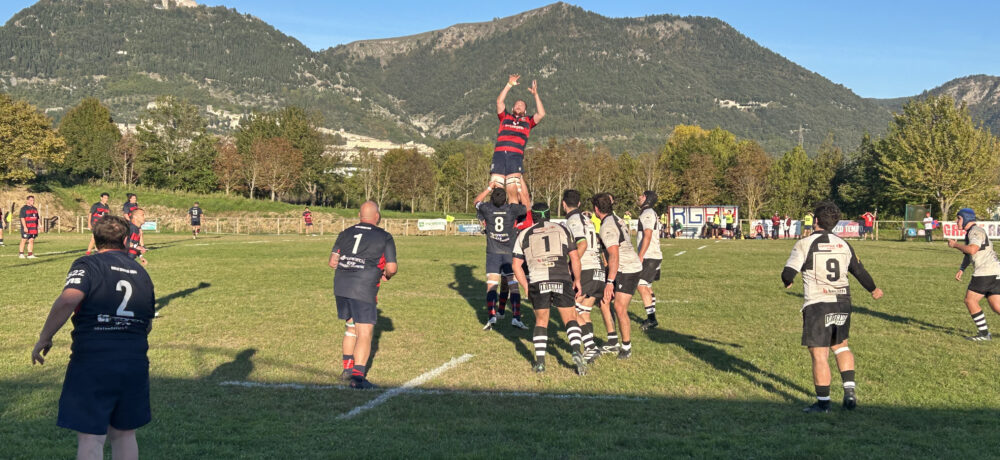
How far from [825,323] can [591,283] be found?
3.61 m

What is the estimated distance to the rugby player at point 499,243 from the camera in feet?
40.5

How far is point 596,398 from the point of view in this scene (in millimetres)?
7336

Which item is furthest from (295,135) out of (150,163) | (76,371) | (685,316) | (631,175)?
(76,371)

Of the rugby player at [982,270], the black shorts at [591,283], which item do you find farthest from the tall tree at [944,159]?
the black shorts at [591,283]

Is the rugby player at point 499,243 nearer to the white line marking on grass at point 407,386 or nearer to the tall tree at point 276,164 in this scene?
the white line marking on grass at point 407,386

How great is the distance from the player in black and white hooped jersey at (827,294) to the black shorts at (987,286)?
6.20 metres

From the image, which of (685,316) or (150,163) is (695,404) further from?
(150,163)

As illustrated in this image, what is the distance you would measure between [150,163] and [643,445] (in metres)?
94.9

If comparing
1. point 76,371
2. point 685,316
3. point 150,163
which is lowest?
point 685,316

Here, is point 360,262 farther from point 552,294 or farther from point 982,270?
point 982,270

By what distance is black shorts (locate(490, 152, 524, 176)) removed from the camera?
13.0 metres

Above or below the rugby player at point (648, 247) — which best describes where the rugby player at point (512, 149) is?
above

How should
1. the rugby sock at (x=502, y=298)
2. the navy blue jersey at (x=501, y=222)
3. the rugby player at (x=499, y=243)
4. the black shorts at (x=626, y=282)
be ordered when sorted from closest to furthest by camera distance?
the black shorts at (x=626, y=282), the rugby player at (x=499, y=243), the navy blue jersey at (x=501, y=222), the rugby sock at (x=502, y=298)

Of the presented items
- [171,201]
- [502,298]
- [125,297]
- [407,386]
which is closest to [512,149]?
[502,298]
